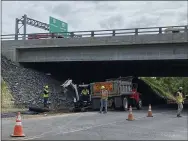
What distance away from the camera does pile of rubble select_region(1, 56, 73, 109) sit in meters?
29.8

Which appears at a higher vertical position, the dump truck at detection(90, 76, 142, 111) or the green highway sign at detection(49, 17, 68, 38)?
the green highway sign at detection(49, 17, 68, 38)

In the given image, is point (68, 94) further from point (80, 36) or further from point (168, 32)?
point (168, 32)

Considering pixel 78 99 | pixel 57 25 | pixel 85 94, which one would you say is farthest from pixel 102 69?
pixel 78 99

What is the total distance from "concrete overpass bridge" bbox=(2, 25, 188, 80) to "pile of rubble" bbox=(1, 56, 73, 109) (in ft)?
3.88

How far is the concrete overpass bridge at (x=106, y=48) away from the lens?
101 feet

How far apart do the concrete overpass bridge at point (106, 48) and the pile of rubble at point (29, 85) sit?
3.88 feet

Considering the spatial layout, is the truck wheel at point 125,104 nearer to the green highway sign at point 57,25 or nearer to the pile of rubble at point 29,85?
the pile of rubble at point 29,85

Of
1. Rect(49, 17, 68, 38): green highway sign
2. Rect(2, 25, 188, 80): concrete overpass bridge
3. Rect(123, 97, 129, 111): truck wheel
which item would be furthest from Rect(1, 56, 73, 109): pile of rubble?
Rect(49, 17, 68, 38): green highway sign

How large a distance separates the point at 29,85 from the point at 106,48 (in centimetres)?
699

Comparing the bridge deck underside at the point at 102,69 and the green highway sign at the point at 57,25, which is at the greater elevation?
the green highway sign at the point at 57,25

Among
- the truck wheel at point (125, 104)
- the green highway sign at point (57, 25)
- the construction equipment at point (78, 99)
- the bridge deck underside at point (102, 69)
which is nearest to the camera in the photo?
the construction equipment at point (78, 99)

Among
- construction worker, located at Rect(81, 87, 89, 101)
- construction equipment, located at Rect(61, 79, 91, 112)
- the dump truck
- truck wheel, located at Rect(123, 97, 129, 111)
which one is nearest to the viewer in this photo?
construction equipment, located at Rect(61, 79, 91, 112)

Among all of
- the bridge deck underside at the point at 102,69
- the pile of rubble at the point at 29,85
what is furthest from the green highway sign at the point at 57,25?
the pile of rubble at the point at 29,85

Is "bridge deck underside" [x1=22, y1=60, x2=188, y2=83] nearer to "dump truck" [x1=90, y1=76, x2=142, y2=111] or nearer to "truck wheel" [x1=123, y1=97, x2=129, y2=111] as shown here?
"dump truck" [x1=90, y1=76, x2=142, y2=111]
